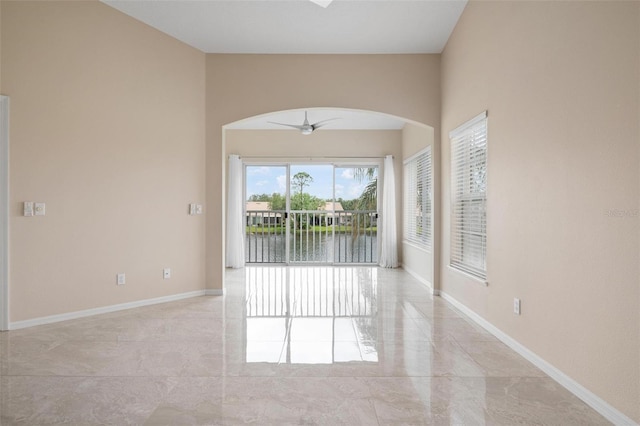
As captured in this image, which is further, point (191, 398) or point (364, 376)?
point (364, 376)

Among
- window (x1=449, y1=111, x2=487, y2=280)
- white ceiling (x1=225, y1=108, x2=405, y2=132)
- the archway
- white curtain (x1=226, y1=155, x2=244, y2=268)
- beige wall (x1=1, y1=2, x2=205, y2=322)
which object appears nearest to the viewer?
beige wall (x1=1, y1=2, x2=205, y2=322)

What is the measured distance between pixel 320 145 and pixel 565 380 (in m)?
5.94

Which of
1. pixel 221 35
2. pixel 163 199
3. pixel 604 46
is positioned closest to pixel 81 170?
pixel 163 199

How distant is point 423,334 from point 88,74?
417cm

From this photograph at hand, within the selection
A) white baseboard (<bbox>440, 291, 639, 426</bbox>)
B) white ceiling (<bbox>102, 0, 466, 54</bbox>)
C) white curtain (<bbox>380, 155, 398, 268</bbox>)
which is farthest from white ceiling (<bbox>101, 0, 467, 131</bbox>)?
white baseboard (<bbox>440, 291, 639, 426</bbox>)

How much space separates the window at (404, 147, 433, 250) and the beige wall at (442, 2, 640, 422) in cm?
233

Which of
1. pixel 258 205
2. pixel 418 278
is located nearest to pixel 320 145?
pixel 258 205

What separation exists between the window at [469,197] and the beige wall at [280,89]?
3.52 feet

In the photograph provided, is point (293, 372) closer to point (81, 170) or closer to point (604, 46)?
point (604, 46)

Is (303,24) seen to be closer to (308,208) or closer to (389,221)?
(308,208)

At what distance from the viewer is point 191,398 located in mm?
2301

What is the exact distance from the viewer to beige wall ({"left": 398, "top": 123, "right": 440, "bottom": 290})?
17.1ft

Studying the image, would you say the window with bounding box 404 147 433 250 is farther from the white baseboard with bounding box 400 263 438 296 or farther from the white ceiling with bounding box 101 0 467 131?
the white ceiling with bounding box 101 0 467 131

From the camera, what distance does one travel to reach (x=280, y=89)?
5.15 meters
